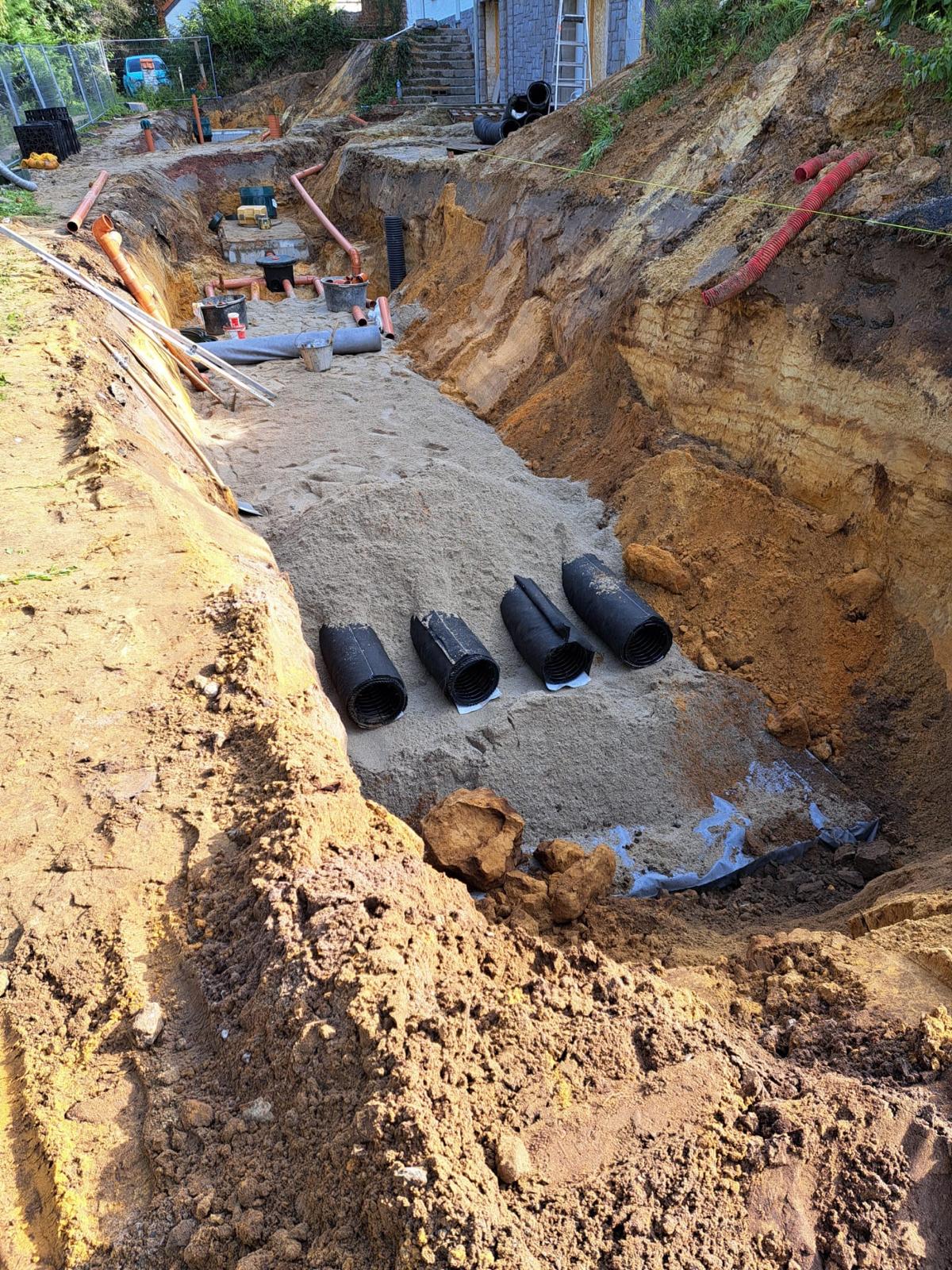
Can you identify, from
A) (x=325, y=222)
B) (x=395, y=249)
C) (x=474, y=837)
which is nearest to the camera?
(x=474, y=837)

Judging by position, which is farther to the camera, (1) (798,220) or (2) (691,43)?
(2) (691,43)

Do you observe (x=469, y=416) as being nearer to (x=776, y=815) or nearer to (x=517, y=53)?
(x=776, y=815)

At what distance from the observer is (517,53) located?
55.8ft

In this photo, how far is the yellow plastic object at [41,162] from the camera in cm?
1552

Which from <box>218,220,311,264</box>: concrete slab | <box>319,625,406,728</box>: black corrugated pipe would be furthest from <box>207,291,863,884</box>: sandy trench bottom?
<box>218,220,311,264</box>: concrete slab

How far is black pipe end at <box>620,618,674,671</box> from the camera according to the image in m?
5.89

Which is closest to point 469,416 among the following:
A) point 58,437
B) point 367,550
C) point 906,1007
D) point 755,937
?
point 367,550

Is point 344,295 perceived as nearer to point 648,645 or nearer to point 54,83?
point 648,645

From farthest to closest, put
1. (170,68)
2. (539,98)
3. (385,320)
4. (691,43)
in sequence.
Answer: (170,68) < (539,98) < (385,320) < (691,43)

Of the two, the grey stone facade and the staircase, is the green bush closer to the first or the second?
the staircase

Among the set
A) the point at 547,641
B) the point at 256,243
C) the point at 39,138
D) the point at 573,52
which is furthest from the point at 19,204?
the point at 547,641

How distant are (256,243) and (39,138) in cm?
495

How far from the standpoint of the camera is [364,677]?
531 cm

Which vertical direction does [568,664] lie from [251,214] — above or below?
below
